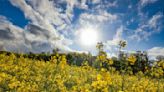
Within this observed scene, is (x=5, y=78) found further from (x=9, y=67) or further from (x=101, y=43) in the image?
(x=101, y=43)

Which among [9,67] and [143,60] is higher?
[143,60]

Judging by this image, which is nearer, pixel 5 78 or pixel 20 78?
pixel 5 78

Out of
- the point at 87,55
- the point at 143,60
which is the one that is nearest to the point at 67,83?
the point at 87,55

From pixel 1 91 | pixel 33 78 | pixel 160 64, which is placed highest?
pixel 160 64

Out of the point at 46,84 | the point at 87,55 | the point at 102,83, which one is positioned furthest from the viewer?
the point at 87,55

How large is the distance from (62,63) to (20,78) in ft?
14.9

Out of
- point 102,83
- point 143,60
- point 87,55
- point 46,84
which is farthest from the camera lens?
point 143,60

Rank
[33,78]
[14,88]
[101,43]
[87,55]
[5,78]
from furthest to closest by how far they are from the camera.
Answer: [87,55], [101,43], [33,78], [5,78], [14,88]

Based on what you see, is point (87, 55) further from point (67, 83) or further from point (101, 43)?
point (67, 83)

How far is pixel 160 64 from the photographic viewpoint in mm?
16641

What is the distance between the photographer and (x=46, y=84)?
11.7 meters

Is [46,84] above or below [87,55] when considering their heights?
below

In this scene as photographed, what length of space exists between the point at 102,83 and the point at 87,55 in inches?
973

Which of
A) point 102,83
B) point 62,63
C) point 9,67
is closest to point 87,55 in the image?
point 62,63
